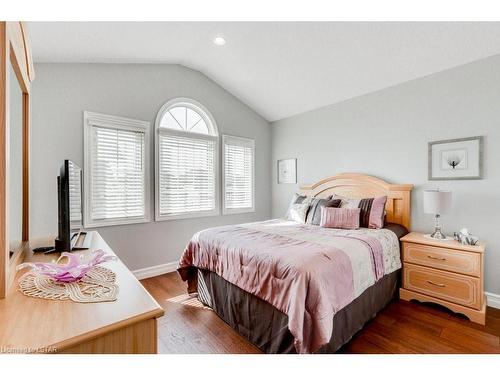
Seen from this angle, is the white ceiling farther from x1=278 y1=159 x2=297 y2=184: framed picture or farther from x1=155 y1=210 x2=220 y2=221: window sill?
x1=155 y1=210 x2=220 y2=221: window sill

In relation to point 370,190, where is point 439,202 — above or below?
below

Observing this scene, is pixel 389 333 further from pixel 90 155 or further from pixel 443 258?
pixel 90 155

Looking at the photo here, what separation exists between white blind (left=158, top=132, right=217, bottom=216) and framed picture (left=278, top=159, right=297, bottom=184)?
4.36ft

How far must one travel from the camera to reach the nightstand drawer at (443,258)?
2.19 metres

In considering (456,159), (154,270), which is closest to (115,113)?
(154,270)

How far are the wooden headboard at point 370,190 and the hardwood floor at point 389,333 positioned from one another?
1022 mm

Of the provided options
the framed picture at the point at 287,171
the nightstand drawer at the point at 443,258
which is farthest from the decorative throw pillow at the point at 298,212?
the nightstand drawer at the point at 443,258

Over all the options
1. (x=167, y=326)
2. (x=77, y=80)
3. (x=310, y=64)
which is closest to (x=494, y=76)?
(x=310, y=64)

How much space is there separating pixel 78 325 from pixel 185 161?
3.06 m

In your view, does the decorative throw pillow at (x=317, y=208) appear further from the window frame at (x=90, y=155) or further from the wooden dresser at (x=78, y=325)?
the wooden dresser at (x=78, y=325)

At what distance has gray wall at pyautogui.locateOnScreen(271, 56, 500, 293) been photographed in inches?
97.0

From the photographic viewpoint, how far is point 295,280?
5.11 ft

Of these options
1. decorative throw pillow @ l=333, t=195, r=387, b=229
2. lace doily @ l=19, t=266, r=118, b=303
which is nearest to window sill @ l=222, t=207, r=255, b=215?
decorative throw pillow @ l=333, t=195, r=387, b=229
